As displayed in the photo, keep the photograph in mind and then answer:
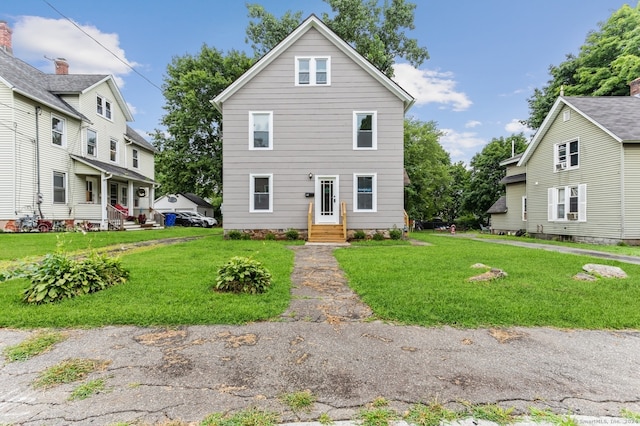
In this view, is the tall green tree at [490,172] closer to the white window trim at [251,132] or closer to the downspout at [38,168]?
the white window trim at [251,132]

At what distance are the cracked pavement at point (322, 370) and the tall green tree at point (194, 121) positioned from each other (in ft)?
77.6

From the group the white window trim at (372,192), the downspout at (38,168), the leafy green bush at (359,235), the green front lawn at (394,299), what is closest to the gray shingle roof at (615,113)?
the green front lawn at (394,299)

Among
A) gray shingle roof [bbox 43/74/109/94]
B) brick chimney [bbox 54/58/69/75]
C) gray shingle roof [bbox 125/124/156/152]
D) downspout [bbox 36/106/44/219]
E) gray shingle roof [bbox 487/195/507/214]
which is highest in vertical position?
brick chimney [bbox 54/58/69/75]

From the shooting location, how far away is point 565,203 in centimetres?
1527

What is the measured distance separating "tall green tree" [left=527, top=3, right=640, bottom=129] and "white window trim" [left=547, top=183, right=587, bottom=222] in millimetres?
8500

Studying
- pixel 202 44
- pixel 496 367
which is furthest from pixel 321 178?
pixel 202 44

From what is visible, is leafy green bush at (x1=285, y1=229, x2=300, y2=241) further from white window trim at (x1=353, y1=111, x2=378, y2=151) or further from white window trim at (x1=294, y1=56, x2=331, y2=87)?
white window trim at (x1=294, y1=56, x2=331, y2=87)

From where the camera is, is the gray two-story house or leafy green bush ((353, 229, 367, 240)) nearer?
leafy green bush ((353, 229, 367, 240))

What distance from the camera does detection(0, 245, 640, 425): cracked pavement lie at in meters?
2.18

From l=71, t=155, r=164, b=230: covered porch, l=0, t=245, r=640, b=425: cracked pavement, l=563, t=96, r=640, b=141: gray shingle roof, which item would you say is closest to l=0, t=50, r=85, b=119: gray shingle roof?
l=71, t=155, r=164, b=230: covered porch

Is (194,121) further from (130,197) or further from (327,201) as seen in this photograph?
(327,201)

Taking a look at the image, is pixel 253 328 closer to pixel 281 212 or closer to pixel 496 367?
pixel 496 367

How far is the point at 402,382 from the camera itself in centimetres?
249

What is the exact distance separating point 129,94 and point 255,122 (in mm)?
14222
